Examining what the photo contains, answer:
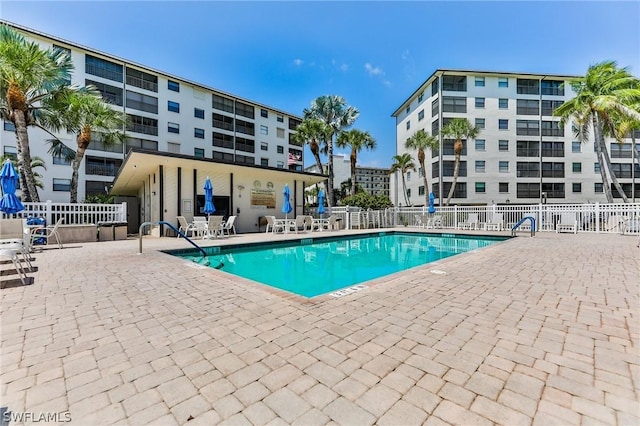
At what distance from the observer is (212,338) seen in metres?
2.52

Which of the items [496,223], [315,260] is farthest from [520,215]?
[315,260]

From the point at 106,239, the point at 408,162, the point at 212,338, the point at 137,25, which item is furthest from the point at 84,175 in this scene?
the point at 408,162

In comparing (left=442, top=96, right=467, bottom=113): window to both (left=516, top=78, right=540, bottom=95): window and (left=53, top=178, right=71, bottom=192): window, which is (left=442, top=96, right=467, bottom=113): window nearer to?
(left=516, top=78, right=540, bottom=95): window

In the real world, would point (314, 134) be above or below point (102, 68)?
below

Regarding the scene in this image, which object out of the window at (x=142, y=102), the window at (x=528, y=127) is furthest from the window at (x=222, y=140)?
the window at (x=528, y=127)

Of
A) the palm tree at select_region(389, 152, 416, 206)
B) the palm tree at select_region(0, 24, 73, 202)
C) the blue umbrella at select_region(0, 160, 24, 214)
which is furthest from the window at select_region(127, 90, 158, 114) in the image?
the palm tree at select_region(389, 152, 416, 206)

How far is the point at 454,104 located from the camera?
98.7 ft

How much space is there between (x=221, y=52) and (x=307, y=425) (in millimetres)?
18670

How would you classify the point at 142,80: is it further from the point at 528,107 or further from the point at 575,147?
the point at 575,147

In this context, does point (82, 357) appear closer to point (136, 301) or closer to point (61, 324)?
point (61, 324)

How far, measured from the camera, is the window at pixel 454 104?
30.0 m

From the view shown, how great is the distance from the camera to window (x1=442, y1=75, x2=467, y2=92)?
30125 mm

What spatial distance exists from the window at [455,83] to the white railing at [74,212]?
31.8 metres

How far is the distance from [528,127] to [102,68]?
44719mm
